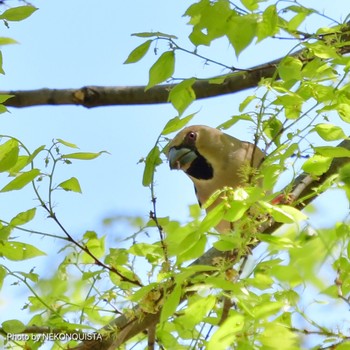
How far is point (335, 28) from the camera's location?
2514 millimetres

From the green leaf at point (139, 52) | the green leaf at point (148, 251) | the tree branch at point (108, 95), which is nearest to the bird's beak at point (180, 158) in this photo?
the tree branch at point (108, 95)

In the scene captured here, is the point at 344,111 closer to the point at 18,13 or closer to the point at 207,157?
the point at 18,13

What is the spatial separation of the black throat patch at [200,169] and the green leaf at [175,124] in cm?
221

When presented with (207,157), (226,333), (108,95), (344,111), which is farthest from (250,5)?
(207,157)

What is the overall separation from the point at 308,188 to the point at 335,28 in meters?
0.75

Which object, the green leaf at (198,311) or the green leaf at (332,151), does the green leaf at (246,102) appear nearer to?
the green leaf at (332,151)

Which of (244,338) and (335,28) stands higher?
(335,28)

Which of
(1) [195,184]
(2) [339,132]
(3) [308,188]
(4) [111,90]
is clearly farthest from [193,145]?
(2) [339,132]

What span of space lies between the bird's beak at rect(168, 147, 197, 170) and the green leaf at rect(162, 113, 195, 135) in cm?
206

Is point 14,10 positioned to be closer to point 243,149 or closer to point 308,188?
point 308,188

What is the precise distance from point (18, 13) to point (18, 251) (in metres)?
0.74

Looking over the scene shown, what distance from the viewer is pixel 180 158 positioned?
4.43 m

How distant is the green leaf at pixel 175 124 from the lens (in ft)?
7.37

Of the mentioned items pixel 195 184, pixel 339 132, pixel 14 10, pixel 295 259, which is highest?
pixel 195 184
